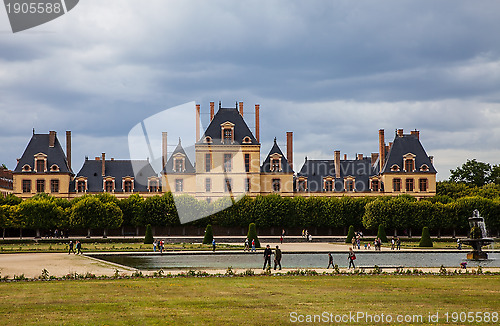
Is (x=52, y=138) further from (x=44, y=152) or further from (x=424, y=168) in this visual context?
(x=424, y=168)

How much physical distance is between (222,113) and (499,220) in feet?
89.3

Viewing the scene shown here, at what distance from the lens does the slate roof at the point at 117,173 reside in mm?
68938

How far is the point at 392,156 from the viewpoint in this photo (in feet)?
223

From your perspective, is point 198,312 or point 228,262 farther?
point 228,262

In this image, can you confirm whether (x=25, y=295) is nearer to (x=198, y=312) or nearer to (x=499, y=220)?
(x=198, y=312)

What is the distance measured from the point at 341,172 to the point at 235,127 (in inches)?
500

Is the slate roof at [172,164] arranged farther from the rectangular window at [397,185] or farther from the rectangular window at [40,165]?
the rectangular window at [397,185]

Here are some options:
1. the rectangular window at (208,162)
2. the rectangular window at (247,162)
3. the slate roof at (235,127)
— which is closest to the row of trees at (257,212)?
the rectangular window at (208,162)

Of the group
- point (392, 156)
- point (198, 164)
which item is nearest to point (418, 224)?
point (392, 156)

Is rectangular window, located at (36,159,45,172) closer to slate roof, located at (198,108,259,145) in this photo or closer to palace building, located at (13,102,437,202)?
palace building, located at (13,102,437,202)

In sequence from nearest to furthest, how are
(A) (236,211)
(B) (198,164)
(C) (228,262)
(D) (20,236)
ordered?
(C) (228,262) < (D) (20,236) < (A) (236,211) < (B) (198,164)

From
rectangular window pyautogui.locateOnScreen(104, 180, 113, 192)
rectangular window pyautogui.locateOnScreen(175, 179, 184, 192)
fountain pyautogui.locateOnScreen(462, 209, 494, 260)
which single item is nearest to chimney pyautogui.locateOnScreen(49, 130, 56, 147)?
rectangular window pyautogui.locateOnScreen(104, 180, 113, 192)

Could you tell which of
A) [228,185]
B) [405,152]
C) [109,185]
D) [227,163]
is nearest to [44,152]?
[109,185]

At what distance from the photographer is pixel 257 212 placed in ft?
192
